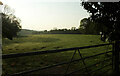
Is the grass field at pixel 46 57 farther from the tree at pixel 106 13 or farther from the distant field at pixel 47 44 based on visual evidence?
the tree at pixel 106 13

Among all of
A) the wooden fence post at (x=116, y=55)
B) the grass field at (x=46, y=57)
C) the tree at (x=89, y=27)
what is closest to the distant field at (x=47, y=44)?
the grass field at (x=46, y=57)

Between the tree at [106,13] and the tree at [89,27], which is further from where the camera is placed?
the tree at [89,27]

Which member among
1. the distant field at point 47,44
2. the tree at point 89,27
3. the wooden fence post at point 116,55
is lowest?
the distant field at point 47,44

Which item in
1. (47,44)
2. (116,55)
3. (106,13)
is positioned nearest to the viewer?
(116,55)

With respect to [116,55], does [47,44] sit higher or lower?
lower

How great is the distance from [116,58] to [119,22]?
289cm

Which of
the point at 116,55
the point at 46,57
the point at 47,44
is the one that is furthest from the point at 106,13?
the point at 47,44

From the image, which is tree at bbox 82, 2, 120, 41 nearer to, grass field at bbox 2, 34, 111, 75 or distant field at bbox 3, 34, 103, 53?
grass field at bbox 2, 34, 111, 75

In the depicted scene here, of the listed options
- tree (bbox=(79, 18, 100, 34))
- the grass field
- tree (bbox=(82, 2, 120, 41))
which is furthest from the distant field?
tree (bbox=(82, 2, 120, 41))

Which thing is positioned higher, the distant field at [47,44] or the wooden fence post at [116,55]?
the wooden fence post at [116,55]

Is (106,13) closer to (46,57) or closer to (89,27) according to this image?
(46,57)

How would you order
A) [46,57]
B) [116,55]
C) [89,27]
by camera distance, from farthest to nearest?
1. [89,27]
2. [46,57]
3. [116,55]

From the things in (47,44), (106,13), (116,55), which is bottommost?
(47,44)

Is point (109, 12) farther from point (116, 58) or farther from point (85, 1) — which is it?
point (116, 58)
